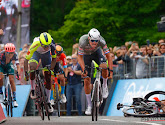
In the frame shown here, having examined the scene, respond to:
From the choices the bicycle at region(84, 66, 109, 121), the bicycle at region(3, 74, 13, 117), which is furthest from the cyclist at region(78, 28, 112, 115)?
Result: the bicycle at region(3, 74, 13, 117)

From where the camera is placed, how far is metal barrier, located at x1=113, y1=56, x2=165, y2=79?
17.7 meters

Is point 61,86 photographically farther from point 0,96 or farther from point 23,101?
point 23,101

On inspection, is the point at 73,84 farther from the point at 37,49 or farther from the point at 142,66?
the point at 37,49

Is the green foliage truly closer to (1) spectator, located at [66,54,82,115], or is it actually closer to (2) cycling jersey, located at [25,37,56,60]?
(1) spectator, located at [66,54,82,115]

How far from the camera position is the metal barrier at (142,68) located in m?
17.7

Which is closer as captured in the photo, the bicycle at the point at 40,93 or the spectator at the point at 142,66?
the bicycle at the point at 40,93

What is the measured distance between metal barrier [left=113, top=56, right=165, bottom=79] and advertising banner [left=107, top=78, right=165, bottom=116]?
298 millimetres

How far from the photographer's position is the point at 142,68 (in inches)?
725

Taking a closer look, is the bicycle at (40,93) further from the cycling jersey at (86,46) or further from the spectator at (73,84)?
the spectator at (73,84)

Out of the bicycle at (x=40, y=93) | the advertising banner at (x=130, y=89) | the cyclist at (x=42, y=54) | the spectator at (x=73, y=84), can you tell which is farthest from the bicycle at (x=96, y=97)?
the spectator at (x=73, y=84)

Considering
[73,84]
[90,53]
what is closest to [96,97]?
[90,53]

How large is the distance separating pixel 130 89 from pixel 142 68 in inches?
34.1

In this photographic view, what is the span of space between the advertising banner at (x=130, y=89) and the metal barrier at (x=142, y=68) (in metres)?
0.30

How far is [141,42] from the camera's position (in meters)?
30.6
